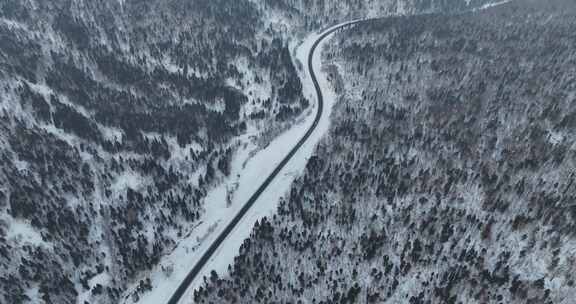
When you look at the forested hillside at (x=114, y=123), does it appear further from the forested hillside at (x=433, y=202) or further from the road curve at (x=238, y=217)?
the forested hillside at (x=433, y=202)

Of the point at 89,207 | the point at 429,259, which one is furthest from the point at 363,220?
the point at 89,207

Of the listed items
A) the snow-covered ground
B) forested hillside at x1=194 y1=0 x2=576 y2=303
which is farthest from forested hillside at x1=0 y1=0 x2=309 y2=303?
forested hillside at x1=194 y1=0 x2=576 y2=303

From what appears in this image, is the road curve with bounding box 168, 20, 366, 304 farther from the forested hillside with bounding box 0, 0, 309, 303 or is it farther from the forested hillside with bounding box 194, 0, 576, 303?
the forested hillside with bounding box 0, 0, 309, 303

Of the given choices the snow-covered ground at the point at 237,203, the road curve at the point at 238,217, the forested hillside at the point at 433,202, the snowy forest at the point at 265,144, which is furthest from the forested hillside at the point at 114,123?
the forested hillside at the point at 433,202

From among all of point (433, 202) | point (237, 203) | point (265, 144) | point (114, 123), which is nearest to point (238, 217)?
point (237, 203)

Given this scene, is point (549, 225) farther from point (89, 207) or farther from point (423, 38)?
point (423, 38)

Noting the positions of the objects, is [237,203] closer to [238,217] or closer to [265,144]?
[238,217]
